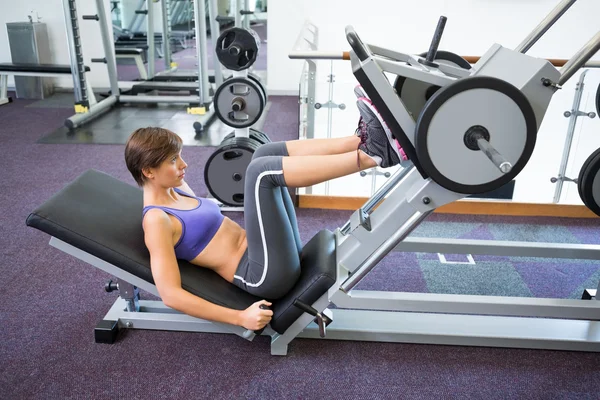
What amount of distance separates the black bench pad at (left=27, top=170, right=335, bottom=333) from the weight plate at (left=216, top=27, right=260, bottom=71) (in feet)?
4.01

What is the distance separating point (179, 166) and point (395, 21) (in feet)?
13.8

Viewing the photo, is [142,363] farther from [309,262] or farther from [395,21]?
[395,21]

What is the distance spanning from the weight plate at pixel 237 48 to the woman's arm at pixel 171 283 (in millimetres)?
1461

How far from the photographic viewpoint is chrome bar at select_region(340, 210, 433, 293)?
5.14 ft

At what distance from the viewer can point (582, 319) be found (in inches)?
79.5

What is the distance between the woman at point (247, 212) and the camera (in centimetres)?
149

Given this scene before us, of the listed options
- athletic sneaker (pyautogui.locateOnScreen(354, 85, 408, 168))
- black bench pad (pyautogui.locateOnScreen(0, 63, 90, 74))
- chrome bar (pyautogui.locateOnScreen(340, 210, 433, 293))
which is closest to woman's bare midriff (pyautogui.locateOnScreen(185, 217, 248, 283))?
chrome bar (pyautogui.locateOnScreen(340, 210, 433, 293))

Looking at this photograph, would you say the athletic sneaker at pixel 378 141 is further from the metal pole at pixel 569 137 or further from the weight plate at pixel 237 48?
the metal pole at pixel 569 137

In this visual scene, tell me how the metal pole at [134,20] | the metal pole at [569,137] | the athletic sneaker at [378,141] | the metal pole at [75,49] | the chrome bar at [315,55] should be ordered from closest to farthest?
the athletic sneaker at [378,141] < the chrome bar at [315,55] < the metal pole at [569,137] < the metal pole at [75,49] < the metal pole at [134,20]

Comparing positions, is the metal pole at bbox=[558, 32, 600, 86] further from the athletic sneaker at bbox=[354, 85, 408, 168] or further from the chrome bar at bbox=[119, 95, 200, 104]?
the chrome bar at bbox=[119, 95, 200, 104]

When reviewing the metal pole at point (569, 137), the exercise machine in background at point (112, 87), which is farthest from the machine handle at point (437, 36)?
the exercise machine in background at point (112, 87)

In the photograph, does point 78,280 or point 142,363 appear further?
point 78,280

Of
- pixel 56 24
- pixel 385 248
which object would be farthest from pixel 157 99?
pixel 385 248

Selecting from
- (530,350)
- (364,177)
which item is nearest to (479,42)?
(364,177)
